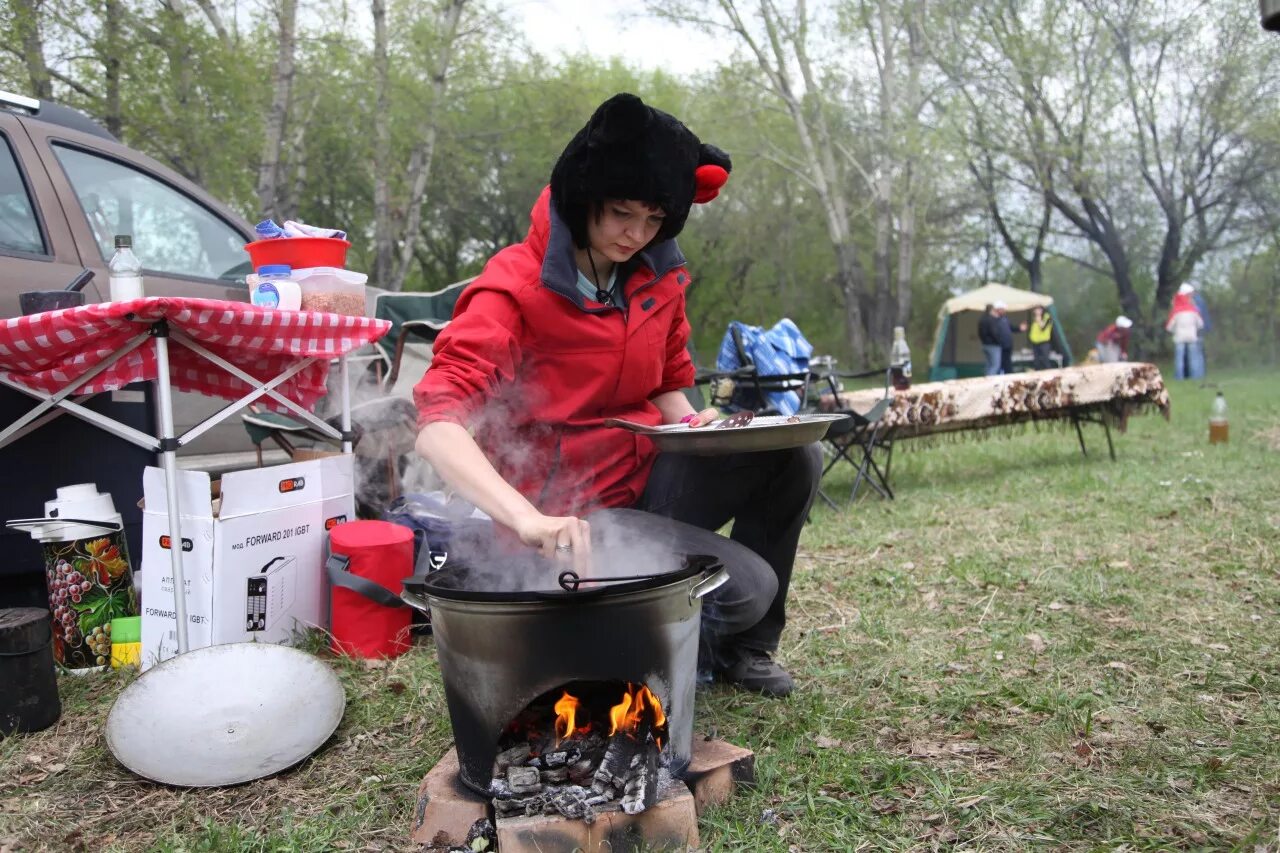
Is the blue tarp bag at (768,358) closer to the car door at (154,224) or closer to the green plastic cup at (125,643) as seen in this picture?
the car door at (154,224)

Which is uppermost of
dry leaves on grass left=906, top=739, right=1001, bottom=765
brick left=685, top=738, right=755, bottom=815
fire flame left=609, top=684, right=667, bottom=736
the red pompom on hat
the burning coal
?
the red pompom on hat

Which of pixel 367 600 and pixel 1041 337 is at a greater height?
pixel 1041 337

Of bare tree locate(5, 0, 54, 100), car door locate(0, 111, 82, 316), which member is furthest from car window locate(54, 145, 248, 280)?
bare tree locate(5, 0, 54, 100)

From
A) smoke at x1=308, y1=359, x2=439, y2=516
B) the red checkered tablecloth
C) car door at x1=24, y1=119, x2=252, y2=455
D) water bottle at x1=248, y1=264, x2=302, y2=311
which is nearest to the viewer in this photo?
the red checkered tablecloth

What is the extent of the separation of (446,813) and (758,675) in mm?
1016

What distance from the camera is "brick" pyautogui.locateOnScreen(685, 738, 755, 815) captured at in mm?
1892

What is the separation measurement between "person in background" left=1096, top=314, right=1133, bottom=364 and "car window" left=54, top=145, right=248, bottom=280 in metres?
18.7

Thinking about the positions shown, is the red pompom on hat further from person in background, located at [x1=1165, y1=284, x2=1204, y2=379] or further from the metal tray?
person in background, located at [x1=1165, y1=284, x2=1204, y2=379]

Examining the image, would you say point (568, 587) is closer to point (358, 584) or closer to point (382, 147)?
point (358, 584)

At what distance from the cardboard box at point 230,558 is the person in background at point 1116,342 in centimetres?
1925

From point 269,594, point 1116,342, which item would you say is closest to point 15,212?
point 269,594

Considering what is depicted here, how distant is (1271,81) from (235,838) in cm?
2479

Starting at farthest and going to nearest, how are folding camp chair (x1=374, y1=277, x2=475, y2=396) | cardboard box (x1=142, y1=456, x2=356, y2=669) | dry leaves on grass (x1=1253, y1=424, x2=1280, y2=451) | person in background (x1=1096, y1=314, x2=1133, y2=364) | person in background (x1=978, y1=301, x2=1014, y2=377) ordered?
person in background (x1=1096, y1=314, x2=1133, y2=364) < person in background (x1=978, y1=301, x2=1014, y2=377) < dry leaves on grass (x1=1253, y1=424, x2=1280, y2=451) < folding camp chair (x1=374, y1=277, x2=475, y2=396) < cardboard box (x1=142, y1=456, x2=356, y2=669)

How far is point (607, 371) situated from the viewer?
213 centimetres
